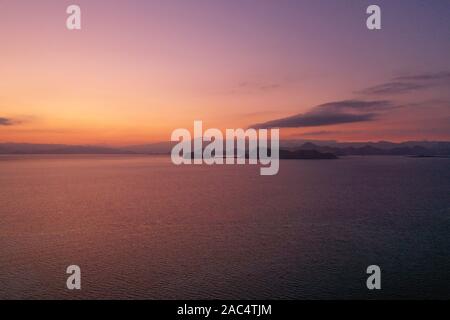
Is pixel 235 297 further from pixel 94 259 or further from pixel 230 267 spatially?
pixel 94 259

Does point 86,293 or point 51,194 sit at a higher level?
point 51,194

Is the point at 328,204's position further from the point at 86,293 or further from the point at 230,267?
the point at 86,293

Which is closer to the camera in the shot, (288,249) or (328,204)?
(288,249)
